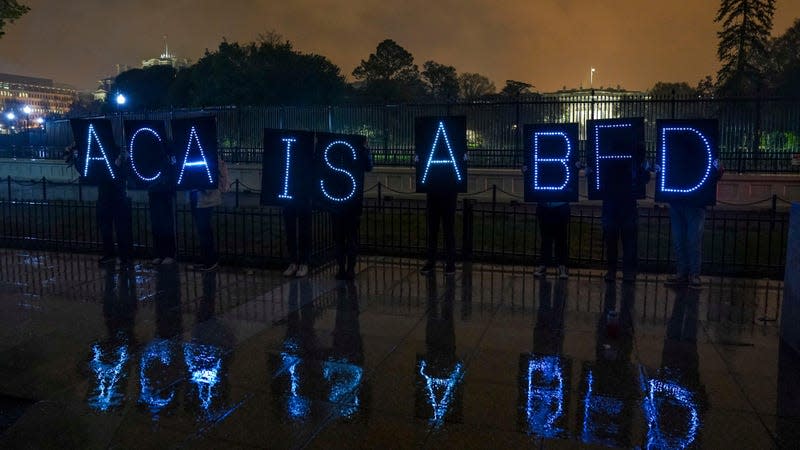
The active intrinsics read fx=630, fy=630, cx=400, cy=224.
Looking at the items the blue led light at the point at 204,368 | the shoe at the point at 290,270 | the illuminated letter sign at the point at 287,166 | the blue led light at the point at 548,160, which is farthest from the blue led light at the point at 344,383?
the blue led light at the point at 548,160

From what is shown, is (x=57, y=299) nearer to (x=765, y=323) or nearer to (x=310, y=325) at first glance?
(x=310, y=325)

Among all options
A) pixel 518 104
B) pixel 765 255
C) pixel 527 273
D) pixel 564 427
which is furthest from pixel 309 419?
pixel 518 104

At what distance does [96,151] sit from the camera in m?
10.8

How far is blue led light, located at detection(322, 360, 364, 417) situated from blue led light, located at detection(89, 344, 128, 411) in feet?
5.91

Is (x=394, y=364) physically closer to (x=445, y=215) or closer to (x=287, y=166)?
(x=445, y=215)

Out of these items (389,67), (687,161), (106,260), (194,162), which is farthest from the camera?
(389,67)

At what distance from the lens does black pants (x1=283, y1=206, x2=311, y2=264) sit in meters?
9.97

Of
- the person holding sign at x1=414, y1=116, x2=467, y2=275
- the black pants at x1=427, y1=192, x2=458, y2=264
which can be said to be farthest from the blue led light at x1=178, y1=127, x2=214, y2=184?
the black pants at x1=427, y1=192, x2=458, y2=264

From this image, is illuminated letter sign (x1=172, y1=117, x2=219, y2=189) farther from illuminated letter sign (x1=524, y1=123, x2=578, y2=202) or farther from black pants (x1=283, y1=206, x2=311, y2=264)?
illuminated letter sign (x1=524, y1=123, x2=578, y2=202)

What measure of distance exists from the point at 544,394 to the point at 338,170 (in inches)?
212

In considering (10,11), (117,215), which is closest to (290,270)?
(117,215)

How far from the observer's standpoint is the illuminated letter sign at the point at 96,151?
1073 cm

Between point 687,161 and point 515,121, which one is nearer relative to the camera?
point 687,161

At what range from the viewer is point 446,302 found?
8555mm
